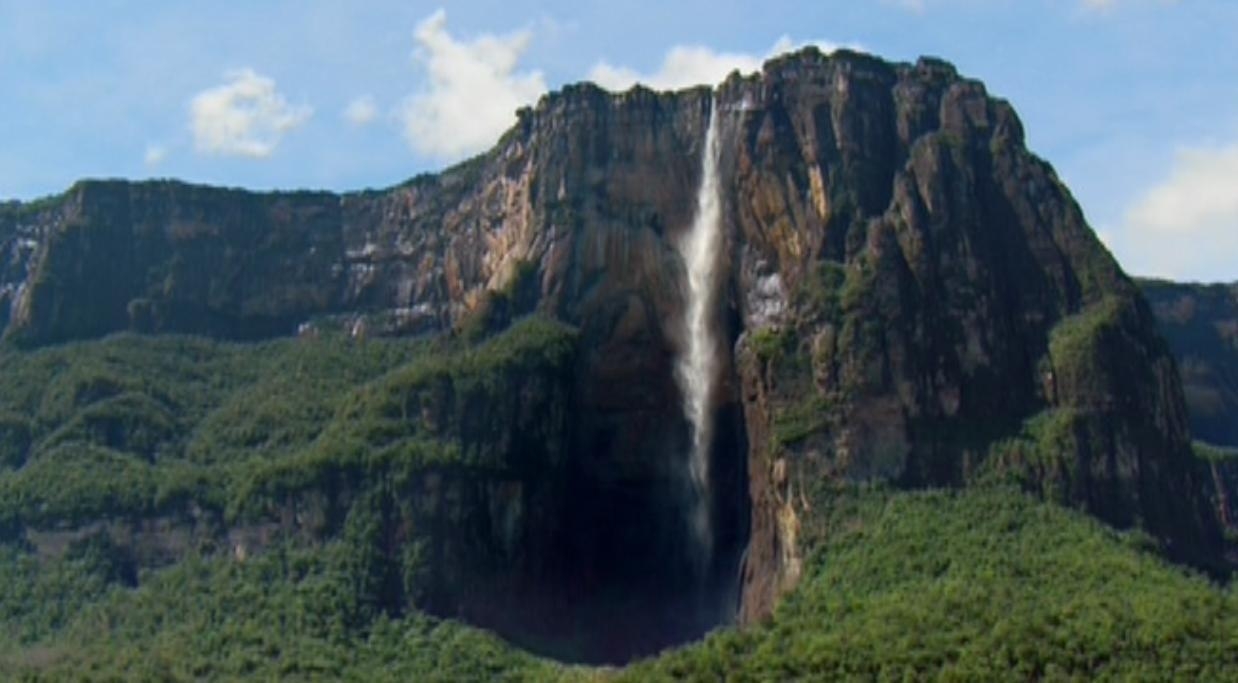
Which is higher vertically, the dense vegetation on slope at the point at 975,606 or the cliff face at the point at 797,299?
the cliff face at the point at 797,299

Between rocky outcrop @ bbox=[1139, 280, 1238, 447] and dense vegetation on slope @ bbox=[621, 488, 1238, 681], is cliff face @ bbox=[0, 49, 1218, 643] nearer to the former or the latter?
dense vegetation on slope @ bbox=[621, 488, 1238, 681]

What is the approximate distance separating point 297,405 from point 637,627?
1843 centimetres

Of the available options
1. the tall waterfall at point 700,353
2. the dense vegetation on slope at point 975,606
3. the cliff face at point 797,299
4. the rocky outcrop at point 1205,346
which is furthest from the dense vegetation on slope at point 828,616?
the rocky outcrop at point 1205,346

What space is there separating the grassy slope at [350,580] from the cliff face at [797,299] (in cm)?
298

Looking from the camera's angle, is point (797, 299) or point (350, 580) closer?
A: point (350, 580)

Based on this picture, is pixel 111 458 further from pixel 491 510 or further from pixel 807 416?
pixel 807 416

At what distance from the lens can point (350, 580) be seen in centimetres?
9925

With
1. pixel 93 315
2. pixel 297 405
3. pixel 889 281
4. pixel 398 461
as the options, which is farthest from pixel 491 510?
pixel 93 315

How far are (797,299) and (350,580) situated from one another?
73.3ft

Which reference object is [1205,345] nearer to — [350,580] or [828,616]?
[828,616]

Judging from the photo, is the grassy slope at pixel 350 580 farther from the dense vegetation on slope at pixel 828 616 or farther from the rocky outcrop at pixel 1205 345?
the rocky outcrop at pixel 1205 345

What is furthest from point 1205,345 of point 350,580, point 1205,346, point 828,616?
point 350,580

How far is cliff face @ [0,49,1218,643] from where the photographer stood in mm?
100312

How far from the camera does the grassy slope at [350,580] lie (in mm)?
82688
